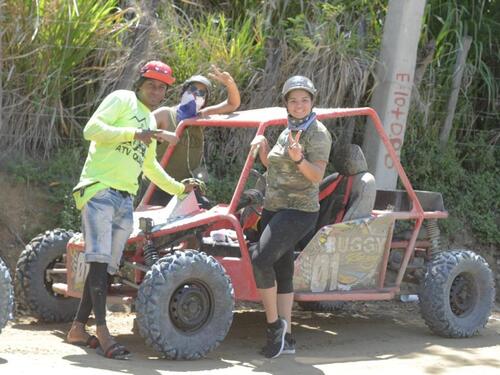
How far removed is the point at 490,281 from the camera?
26.2 ft

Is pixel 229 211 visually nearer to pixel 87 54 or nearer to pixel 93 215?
pixel 93 215

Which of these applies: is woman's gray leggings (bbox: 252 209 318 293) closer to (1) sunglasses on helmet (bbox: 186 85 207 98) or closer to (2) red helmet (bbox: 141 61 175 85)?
(2) red helmet (bbox: 141 61 175 85)

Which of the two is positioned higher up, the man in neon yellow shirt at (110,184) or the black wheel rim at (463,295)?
the man in neon yellow shirt at (110,184)

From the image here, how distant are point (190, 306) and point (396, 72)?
373 centimetres

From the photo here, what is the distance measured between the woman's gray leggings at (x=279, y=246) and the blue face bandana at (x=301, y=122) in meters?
0.52

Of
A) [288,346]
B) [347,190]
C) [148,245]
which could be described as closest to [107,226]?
[148,245]

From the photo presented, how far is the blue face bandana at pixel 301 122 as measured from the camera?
6.80 metres

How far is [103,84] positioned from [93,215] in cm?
320

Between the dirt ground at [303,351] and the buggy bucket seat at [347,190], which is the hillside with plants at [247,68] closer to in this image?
the dirt ground at [303,351]

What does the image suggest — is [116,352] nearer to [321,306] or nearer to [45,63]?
[321,306]

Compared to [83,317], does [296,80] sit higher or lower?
higher

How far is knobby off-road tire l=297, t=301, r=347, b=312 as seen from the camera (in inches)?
344

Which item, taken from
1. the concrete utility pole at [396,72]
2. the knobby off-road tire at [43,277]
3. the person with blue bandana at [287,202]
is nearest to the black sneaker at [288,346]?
the person with blue bandana at [287,202]

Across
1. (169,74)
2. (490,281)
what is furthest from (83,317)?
(490,281)
